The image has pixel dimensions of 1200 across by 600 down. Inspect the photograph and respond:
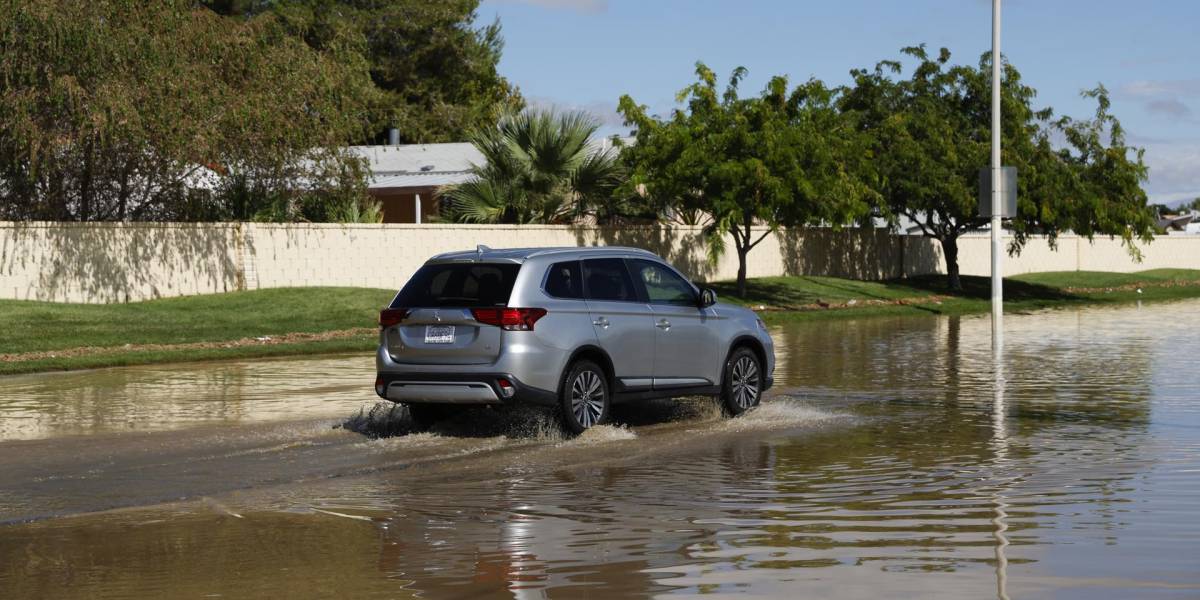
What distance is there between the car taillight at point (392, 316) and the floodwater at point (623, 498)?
0.99 meters

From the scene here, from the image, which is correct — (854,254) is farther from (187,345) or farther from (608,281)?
(608,281)

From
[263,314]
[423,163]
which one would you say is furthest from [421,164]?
[263,314]

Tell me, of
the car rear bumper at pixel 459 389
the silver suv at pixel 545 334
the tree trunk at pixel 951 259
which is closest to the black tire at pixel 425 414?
the silver suv at pixel 545 334

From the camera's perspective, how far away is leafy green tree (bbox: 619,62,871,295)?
38531 millimetres

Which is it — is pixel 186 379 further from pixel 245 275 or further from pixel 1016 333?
pixel 1016 333

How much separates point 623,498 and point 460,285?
3.76 meters

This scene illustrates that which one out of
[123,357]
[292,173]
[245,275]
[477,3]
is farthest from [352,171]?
[477,3]

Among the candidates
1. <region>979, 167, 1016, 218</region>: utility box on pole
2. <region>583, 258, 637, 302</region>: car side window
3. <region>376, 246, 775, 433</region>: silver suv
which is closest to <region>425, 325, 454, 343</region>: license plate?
<region>376, 246, 775, 433</region>: silver suv

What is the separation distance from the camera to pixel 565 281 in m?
13.2

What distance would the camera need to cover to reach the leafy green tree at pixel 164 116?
92.8ft

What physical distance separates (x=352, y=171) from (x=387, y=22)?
107 feet

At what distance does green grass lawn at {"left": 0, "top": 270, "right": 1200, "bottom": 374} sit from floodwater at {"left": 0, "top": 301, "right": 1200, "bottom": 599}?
6.71 m

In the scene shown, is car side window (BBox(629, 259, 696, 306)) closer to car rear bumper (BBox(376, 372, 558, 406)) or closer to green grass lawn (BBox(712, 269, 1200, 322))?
car rear bumper (BBox(376, 372, 558, 406))

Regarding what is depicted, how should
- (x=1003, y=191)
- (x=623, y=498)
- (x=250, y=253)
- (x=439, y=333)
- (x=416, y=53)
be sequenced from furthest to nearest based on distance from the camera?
(x=416, y=53)
(x=250, y=253)
(x=1003, y=191)
(x=439, y=333)
(x=623, y=498)
